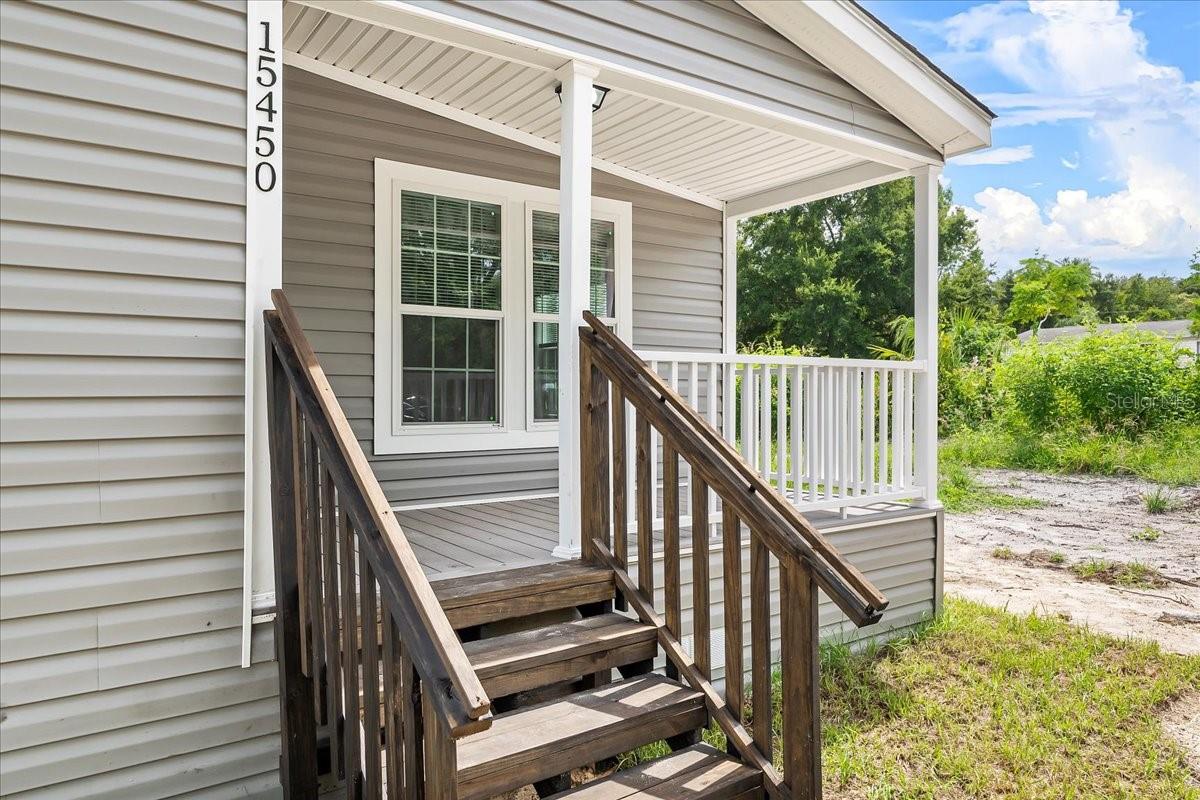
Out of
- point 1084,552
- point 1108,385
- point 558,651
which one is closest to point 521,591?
point 558,651

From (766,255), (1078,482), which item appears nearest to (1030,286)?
(766,255)

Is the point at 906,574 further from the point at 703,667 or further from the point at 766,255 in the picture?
the point at 766,255

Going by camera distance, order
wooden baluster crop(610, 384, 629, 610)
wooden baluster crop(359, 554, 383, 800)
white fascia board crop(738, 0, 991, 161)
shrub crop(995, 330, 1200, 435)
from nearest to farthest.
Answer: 1. wooden baluster crop(359, 554, 383, 800)
2. wooden baluster crop(610, 384, 629, 610)
3. white fascia board crop(738, 0, 991, 161)
4. shrub crop(995, 330, 1200, 435)

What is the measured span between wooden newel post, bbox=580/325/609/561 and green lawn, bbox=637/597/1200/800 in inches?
38.7

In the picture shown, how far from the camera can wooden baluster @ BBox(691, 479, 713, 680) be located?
2.90m

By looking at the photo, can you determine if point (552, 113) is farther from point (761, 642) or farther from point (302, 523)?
point (761, 642)

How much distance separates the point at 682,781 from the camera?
2506mm

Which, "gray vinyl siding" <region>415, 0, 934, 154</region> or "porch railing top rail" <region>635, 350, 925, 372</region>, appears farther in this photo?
"porch railing top rail" <region>635, 350, 925, 372</region>

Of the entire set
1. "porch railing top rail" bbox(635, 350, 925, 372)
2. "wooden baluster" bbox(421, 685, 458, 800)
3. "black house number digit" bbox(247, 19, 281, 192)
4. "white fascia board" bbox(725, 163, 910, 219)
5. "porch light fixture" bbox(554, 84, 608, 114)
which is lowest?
"wooden baluster" bbox(421, 685, 458, 800)

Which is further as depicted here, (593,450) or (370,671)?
(593,450)

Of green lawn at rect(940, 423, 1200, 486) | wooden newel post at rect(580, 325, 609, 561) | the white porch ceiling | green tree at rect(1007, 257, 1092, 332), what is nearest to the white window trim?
the white porch ceiling

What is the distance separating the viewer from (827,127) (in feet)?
14.0

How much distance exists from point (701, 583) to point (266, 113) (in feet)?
7.35

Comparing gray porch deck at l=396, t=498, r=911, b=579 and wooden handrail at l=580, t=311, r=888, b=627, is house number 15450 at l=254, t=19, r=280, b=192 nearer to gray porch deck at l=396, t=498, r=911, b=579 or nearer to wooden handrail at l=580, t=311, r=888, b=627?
wooden handrail at l=580, t=311, r=888, b=627
